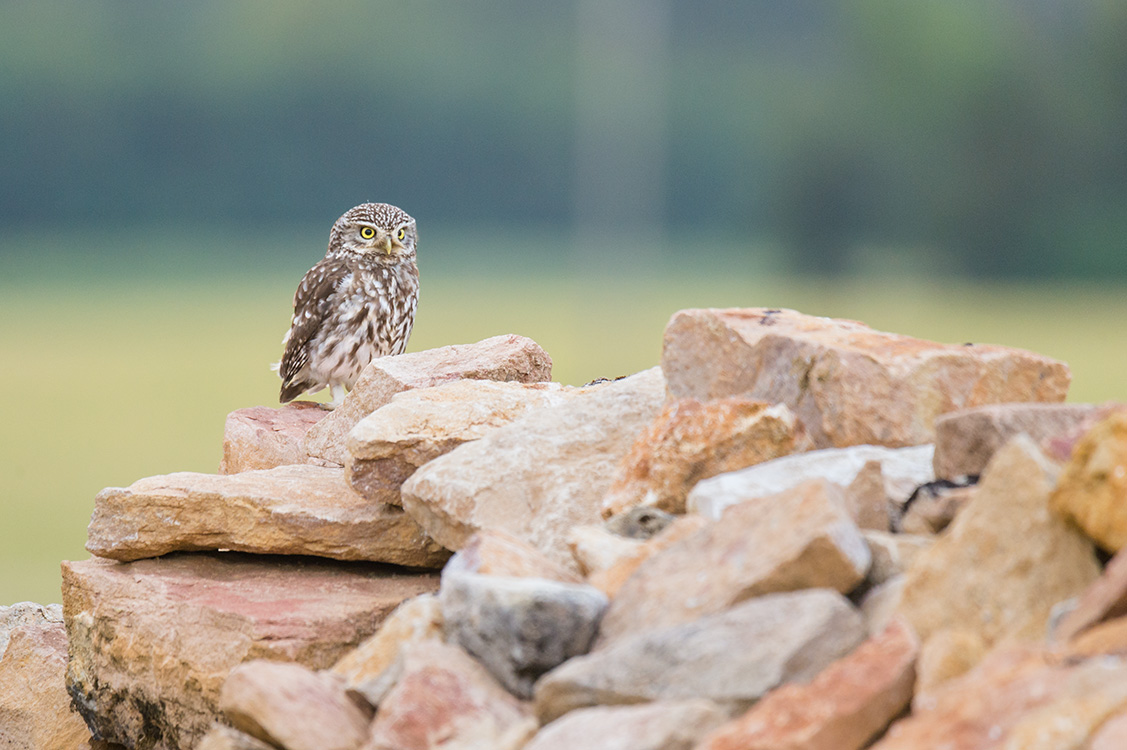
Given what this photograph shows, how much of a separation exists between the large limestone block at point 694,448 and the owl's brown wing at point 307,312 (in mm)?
3242

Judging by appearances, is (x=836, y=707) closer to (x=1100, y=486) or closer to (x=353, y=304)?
(x=1100, y=486)

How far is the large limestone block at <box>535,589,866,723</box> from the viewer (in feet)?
5.96

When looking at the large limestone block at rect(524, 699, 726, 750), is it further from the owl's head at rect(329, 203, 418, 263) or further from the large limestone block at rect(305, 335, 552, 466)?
the owl's head at rect(329, 203, 418, 263)

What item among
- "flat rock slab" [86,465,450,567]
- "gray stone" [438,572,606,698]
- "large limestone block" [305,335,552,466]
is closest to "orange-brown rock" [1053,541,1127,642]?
"gray stone" [438,572,606,698]

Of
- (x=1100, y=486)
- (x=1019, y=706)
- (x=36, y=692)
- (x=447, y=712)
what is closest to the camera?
(x=1019, y=706)

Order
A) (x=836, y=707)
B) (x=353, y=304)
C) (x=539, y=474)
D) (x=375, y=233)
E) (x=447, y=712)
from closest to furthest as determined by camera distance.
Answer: (x=836, y=707) → (x=447, y=712) → (x=539, y=474) → (x=353, y=304) → (x=375, y=233)

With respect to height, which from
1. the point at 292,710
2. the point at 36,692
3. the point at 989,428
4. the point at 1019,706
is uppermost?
the point at 989,428

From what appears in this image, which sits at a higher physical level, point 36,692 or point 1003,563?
point 1003,563

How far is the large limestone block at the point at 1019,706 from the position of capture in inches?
57.5

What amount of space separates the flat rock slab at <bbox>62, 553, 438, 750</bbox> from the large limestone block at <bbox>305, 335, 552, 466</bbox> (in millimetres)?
699

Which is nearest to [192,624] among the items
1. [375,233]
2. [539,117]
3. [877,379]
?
[877,379]

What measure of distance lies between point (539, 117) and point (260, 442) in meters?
16.8

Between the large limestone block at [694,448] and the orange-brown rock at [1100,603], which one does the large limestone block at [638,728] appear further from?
the large limestone block at [694,448]

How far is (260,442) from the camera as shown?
4.66m
